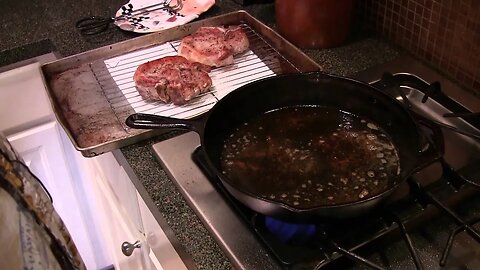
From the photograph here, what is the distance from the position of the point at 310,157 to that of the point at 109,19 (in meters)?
0.64

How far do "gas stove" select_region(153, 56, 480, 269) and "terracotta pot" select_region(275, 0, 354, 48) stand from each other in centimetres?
34

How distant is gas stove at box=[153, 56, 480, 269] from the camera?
65 centimetres

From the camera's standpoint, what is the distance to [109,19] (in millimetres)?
1221

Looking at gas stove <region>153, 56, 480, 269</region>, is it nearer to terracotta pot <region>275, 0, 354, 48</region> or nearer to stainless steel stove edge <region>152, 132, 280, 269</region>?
stainless steel stove edge <region>152, 132, 280, 269</region>

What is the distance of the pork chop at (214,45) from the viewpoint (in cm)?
106

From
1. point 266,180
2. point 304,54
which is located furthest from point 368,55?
point 266,180

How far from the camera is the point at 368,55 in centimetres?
107

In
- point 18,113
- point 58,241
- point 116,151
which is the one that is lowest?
point 18,113

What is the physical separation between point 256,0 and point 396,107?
1.86 feet

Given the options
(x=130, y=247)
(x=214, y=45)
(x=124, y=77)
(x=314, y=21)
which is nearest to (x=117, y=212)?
(x=130, y=247)

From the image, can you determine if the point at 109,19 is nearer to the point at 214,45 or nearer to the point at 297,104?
the point at 214,45

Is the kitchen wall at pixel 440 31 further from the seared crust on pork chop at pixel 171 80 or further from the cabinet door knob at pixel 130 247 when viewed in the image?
the cabinet door knob at pixel 130 247

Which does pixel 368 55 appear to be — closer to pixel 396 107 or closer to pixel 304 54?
pixel 304 54

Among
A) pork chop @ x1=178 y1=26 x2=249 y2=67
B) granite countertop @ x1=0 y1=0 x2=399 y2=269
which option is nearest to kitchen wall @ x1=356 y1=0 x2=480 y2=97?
granite countertop @ x1=0 y1=0 x2=399 y2=269
